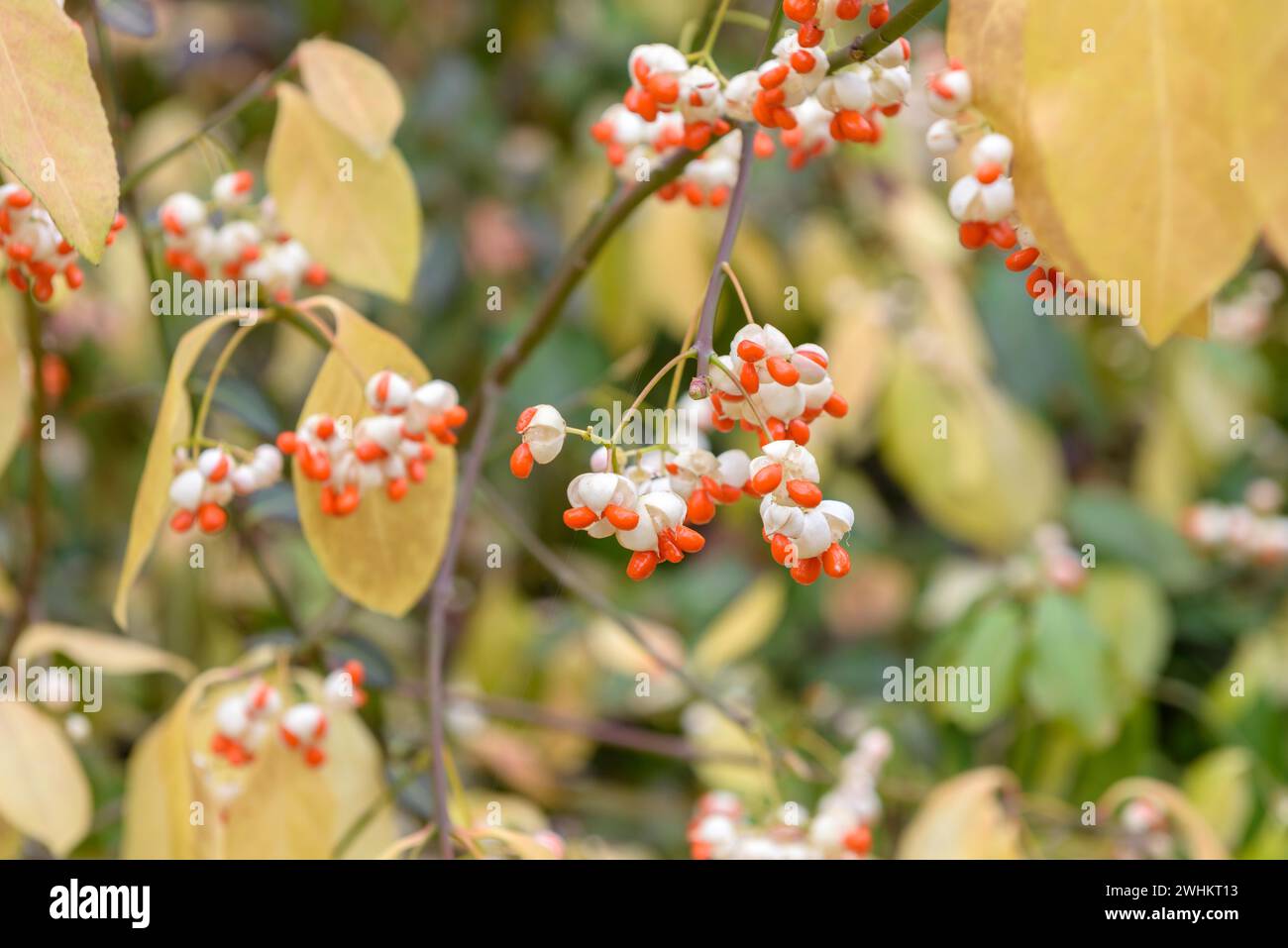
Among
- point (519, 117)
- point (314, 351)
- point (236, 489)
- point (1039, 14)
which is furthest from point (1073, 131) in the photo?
point (519, 117)

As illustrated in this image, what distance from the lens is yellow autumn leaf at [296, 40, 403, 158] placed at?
56 centimetres

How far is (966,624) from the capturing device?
3.31 feet

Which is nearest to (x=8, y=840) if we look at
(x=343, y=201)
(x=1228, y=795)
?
(x=343, y=201)

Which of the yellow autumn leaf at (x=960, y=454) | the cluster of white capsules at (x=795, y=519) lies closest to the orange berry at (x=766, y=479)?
the cluster of white capsules at (x=795, y=519)

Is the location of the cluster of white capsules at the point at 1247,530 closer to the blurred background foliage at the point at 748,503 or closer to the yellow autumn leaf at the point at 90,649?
the blurred background foliage at the point at 748,503

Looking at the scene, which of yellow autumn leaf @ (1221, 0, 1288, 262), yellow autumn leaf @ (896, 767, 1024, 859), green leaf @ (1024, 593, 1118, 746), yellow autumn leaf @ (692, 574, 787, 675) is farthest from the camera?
yellow autumn leaf @ (692, 574, 787, 675)

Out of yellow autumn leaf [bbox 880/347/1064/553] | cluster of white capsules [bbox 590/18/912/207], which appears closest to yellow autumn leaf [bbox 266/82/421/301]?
cluster of white capsules [bbox 590/18/912/207]

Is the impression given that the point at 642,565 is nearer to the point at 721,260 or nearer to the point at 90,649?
the point at 721,260

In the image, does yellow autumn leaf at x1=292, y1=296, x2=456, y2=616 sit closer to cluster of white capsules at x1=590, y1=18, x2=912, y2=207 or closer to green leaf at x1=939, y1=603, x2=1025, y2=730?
cluster of white capsules at x1=590, y1=18, x2=912, y2=207

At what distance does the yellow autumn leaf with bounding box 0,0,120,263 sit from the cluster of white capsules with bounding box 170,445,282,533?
0.16 m

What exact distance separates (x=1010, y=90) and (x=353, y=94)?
32 cm

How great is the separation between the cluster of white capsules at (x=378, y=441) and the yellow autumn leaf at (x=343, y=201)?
0.09 meters

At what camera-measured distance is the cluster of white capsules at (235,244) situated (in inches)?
23.0

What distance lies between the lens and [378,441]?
49 cm
